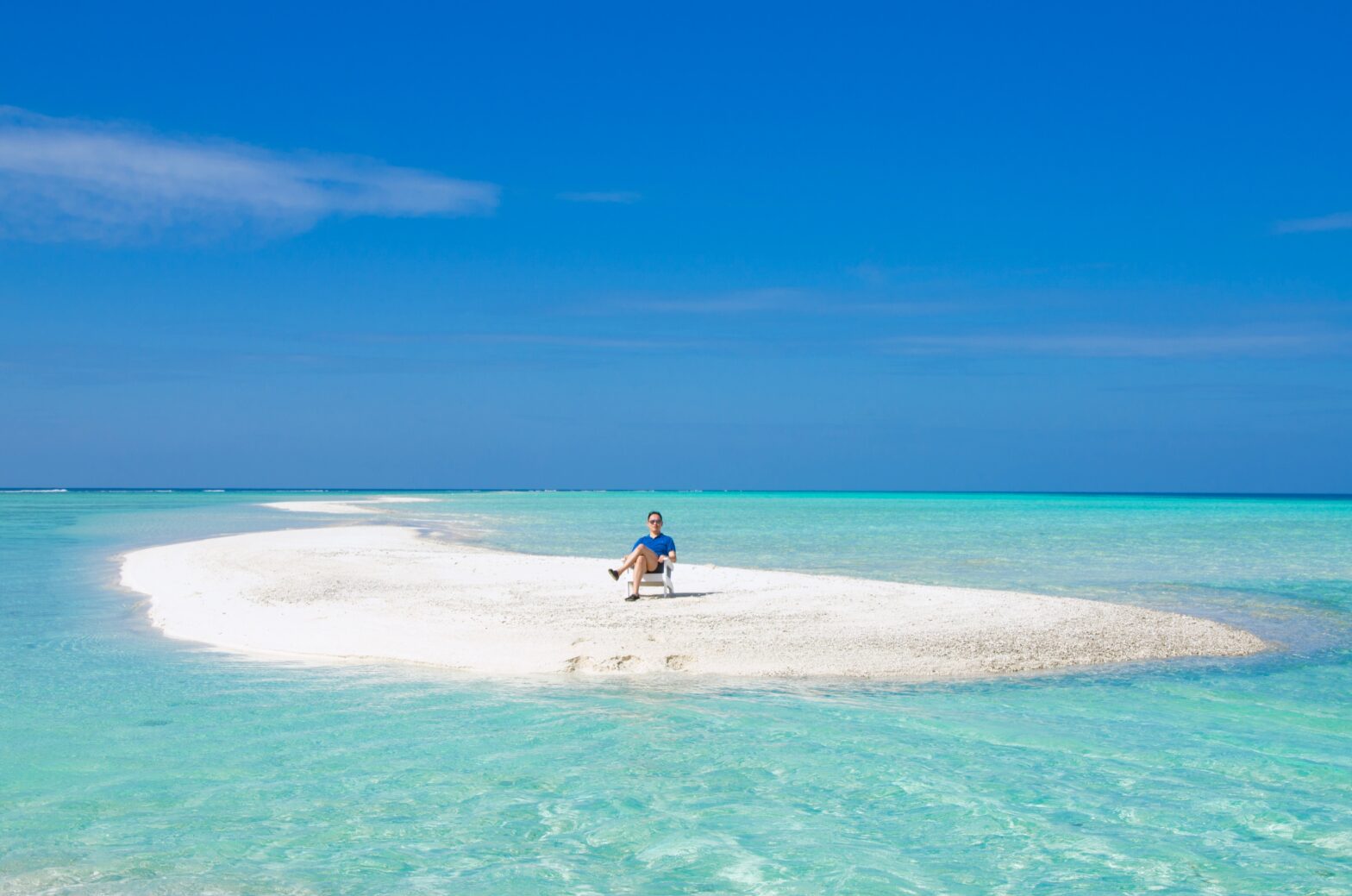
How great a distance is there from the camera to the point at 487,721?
9367 mm

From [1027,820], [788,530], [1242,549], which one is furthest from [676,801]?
[788,530]

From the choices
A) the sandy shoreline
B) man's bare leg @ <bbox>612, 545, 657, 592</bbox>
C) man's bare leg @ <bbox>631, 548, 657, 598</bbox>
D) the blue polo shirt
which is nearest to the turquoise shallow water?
the sandy shoreline

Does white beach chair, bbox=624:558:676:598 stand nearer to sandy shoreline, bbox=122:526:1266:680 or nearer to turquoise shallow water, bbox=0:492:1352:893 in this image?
sandy shoreline, bbox=122:526:1266:680

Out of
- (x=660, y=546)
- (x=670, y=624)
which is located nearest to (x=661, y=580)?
(x=660, y=546)

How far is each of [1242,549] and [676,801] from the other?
3120cm

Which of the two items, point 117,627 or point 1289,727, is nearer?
point 1289,727

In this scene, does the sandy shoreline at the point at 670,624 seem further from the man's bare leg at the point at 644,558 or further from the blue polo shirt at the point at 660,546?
the blue polo shirt at the point at 660,546

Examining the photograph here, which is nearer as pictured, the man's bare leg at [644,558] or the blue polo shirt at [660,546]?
the man's bare leg at [644,558]

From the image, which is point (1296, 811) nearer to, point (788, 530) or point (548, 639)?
point (548, 639)

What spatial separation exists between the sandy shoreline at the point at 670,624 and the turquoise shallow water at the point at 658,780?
74cm

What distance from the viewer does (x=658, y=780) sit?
7.77 meters

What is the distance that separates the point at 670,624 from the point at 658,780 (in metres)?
6.25

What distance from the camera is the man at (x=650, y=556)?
16422mm

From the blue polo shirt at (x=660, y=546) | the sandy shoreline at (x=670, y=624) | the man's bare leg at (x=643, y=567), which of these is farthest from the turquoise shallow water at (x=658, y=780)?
the blue polo shirt at (x=660, y=546)
